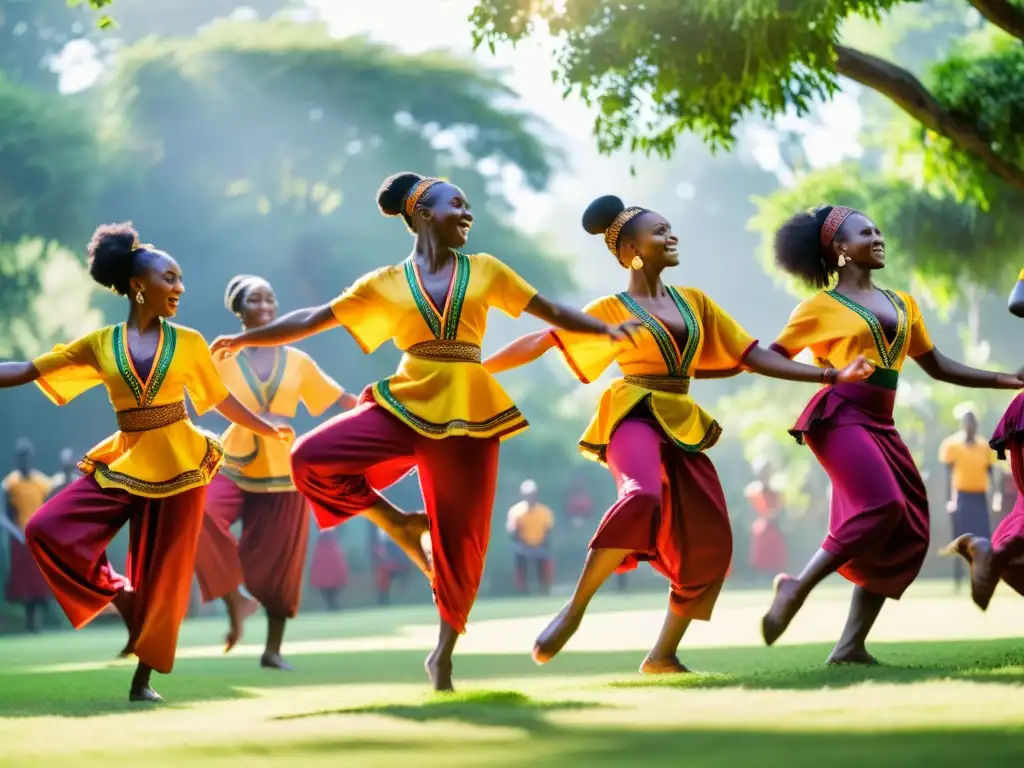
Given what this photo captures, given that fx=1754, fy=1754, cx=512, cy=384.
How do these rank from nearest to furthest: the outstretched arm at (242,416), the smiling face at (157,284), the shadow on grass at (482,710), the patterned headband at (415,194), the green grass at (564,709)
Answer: the green grass at (564,709) → the shadow on grass at (482,710) → the patterned headband at (415,194) → the smiling face at (157,284) → the outstretched arm at (242,416)

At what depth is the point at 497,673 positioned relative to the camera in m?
8.84

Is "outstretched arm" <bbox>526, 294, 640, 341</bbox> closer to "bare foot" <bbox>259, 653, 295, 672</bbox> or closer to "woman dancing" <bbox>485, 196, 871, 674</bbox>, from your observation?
"woman dancing" <bbox>485, 196, 871, 674</bbox>

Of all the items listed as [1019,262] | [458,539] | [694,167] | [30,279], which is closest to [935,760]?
[458,539]

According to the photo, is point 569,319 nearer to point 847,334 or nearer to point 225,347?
point 847,334

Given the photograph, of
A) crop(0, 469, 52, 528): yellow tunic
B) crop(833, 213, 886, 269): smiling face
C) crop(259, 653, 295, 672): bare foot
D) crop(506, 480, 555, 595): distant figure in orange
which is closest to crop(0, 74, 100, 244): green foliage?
crop(506, 480, 555, 595): distant figure in orange

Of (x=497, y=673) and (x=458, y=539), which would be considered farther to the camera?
(x=497, y=673)

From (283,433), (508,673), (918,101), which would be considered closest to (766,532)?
(918,101)

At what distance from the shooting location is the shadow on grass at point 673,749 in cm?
461

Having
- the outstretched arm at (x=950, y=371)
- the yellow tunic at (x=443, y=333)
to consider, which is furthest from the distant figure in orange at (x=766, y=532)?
the yellow tunic at (x=443, y=333)

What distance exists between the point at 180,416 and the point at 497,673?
2256 mm

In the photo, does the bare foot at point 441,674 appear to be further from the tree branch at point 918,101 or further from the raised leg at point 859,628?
the tree branch at point 918,101

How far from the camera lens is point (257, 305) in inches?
395

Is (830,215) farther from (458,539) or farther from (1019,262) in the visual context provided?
(1019,262)

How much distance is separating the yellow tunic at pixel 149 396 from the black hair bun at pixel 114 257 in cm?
27
